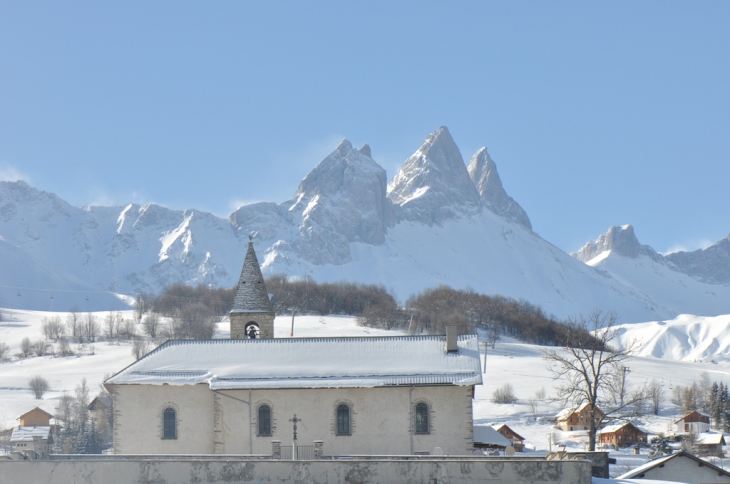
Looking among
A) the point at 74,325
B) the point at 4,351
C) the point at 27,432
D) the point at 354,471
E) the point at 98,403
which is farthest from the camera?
the point at 74,325

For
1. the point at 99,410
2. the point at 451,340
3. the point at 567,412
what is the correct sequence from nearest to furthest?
the point at 451,340, the point at 567,412, the point at 99,410

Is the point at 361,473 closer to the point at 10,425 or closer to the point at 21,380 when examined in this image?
the point at 10,425

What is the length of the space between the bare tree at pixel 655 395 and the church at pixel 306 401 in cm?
7592

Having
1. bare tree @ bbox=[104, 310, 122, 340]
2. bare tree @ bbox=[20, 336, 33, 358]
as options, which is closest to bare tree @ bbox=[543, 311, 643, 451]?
bare tree @ bbox=[104, 310, 122, 340]

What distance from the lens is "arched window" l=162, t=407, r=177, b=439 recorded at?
1668 inches

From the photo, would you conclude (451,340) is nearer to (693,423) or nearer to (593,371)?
(593,371)

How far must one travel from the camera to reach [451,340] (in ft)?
143

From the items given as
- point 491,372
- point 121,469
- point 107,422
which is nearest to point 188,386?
point 121,469

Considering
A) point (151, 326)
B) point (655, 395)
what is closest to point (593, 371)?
point (655, 395)

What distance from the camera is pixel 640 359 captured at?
549 ft

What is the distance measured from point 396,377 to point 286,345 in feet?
20.5

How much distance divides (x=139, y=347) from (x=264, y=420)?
112 meters

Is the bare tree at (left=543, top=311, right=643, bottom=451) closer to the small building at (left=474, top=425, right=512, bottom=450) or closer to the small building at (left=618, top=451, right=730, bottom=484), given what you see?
the small building at (left=474, top=425, right=512, bottom=450)

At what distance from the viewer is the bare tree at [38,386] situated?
118750mm
